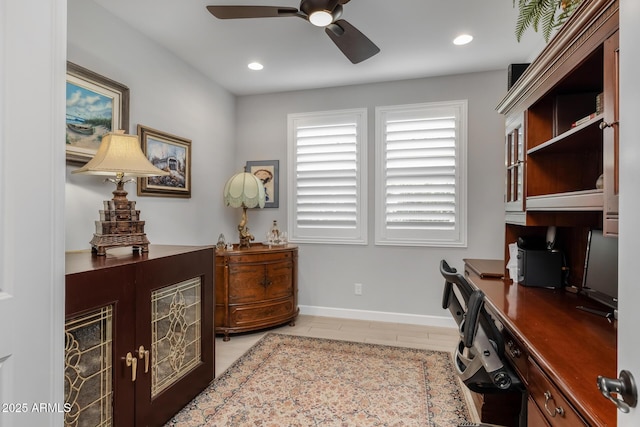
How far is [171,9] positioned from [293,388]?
112 inches

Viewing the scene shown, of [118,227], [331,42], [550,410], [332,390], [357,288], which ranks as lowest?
[332,390]

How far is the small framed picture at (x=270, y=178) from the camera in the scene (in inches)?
160

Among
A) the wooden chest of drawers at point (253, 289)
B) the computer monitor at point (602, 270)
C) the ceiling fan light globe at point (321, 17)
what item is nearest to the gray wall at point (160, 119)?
the wooden chest of drawers at point (253, 289)

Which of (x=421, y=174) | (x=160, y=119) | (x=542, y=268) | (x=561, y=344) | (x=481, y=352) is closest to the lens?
(x=561, y=344)

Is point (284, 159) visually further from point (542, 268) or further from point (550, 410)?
point (550, 410)

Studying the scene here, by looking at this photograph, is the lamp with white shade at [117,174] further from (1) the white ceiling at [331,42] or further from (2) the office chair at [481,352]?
(2) the office chair at [481,352]

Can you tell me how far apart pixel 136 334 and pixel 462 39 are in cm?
320

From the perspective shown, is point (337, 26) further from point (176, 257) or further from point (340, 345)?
point (340, 345)

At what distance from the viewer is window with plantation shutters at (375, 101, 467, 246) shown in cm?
352

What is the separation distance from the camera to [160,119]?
9.70 feet

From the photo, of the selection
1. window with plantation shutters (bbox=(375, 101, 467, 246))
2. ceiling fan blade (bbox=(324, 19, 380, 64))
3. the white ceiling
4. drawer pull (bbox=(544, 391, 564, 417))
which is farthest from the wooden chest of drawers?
drawer pull (bbox=(544, 391, 564, 417))

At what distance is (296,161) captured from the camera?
402cm

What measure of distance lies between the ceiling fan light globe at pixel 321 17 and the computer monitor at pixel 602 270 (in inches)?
74.4

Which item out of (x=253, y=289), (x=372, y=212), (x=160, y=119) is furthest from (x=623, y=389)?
(x=160, y=119)
